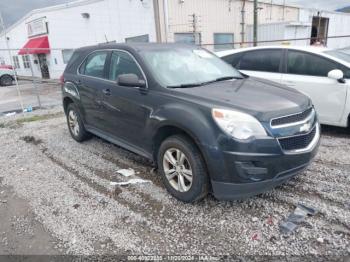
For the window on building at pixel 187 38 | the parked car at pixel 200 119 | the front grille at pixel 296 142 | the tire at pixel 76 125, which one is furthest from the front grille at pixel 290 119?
the window on building at pixel 187 38

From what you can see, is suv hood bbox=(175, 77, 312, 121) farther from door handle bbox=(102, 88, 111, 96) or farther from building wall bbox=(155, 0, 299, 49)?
building wall bbox=(155, 0, 299, 49)

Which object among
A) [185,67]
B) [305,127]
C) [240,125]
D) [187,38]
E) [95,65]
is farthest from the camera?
[187,38]

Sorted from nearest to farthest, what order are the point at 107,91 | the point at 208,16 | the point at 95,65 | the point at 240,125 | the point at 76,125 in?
the point at 240,125, the point at 107,91, the point at 95,65, the point at 76,125, the point at 208,16

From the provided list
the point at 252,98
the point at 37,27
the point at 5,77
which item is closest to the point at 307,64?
the point at 252,98

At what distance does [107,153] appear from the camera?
4.90 m

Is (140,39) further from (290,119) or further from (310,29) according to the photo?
(290,119)

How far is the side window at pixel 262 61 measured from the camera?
561 centimetres

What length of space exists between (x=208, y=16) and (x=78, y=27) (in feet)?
30.0

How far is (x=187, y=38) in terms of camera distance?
647 inches

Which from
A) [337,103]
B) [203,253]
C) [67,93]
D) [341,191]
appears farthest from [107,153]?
[337,103]

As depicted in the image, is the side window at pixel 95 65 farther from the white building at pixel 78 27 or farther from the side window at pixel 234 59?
the white building at pixel 78 27

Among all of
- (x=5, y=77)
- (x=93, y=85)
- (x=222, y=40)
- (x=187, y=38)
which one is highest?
(x=187, y=38)

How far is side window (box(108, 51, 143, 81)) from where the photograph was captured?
12.2 ft

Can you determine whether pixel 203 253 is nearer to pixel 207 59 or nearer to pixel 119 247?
pixel 119 247
